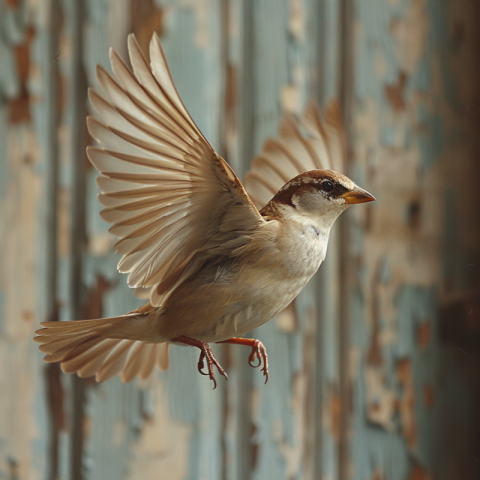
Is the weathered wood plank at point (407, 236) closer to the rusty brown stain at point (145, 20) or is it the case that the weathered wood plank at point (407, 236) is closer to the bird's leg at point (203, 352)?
the rusty brown stain at point (145, 20)

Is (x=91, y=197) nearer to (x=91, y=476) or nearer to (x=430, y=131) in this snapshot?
(x=91, y=476)

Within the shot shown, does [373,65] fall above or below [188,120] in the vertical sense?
above

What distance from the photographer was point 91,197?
0.91 metres

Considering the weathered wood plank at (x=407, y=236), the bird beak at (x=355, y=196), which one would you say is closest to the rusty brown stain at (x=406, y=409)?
the weathered wood plank at (x=407, y=236)

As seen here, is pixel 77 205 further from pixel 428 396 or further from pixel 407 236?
pixel 428 396

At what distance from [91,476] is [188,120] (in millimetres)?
685

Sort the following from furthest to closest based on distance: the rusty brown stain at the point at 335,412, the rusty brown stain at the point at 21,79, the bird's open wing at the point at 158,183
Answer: the rusty brown stain at the point at 335,412
the rusty brown stain at the point at 21,79
the bird's open wing at the point at 158,183

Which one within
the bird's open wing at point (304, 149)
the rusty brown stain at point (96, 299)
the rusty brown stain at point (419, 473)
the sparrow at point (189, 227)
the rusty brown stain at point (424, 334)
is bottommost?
the rusty brown stain at point (419, 473)

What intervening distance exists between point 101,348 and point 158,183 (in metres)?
0.23

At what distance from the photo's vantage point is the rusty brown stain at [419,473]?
1.13m

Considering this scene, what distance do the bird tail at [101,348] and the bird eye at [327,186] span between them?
0.67ft

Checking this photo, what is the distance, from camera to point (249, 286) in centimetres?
49

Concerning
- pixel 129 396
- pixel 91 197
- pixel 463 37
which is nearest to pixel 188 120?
pixel 91 197

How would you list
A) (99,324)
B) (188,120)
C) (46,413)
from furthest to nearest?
(46,413), (99,324), (188,120)
